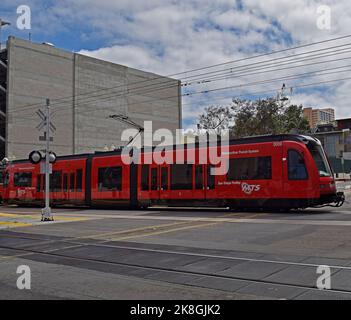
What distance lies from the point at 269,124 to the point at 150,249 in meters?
44.6

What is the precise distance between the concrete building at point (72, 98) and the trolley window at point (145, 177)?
123ft

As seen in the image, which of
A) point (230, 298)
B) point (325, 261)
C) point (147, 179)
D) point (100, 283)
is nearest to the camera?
point (230, 298)

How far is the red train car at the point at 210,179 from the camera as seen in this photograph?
19109 millimetres

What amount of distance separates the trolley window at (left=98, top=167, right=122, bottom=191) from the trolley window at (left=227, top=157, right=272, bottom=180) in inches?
308

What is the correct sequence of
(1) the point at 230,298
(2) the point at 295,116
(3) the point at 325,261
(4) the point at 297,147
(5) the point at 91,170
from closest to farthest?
1. (1) the point at 230,298
2. (3) the point at 325,261
3. (4) the point at 297,147
4. (5) the point at 91,170
5. (2) the point at 295,116

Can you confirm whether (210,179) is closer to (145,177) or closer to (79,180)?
(145,177)

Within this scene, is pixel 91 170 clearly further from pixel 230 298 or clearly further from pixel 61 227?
pixel 230 298

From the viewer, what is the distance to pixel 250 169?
20.6 meters

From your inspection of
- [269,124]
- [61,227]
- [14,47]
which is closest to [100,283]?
→ [61,227]

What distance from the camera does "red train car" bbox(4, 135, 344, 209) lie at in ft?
62.7

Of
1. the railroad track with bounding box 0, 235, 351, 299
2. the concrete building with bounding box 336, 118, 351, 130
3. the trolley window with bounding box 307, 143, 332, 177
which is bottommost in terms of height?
the railroad track with bounding box 0, 235, 351, 299

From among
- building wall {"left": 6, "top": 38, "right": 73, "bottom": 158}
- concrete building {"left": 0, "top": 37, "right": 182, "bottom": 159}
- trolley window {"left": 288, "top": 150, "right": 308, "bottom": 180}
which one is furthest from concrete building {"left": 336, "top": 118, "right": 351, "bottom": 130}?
trolley window {"left": 288, "top": 150, "right": 308, "bottom": 180}

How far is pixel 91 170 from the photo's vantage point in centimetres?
2820

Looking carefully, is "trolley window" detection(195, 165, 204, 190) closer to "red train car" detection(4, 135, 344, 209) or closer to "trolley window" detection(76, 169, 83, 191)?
"red train car" detection(4, 135, 344, 209)
